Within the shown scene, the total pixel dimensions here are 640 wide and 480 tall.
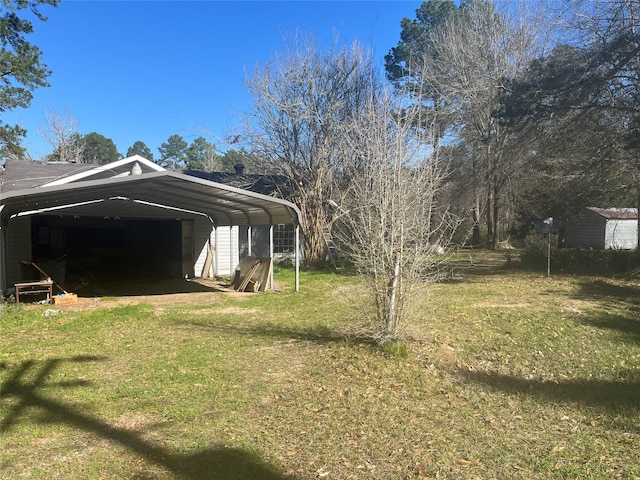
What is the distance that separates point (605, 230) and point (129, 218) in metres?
25.6

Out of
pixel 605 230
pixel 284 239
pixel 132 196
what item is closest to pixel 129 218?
pixel 132 196

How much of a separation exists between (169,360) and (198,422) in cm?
195

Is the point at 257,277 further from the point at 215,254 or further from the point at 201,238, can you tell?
the point at 201,238

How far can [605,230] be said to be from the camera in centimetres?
2598

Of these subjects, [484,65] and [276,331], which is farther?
[484,65]

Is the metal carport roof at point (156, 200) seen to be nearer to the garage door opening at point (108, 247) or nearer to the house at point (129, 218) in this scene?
the house at point (129, 218)

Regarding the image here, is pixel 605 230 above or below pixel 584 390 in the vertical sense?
above

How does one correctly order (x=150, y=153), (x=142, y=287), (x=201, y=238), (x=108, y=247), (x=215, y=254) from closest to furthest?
(x=142, y=287) → (x=201, y=238) → (x=215, y=254) → (x=108, y=247) → (x=150, y=153)

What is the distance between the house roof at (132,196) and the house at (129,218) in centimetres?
2

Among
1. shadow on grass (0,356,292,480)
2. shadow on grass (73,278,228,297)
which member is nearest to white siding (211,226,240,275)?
shadow on grass (73,278,228,297)

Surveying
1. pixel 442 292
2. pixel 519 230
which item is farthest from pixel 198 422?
pixel 519 230

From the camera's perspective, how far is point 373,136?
18.3 ft

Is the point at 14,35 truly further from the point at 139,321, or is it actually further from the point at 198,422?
the point at 198,422

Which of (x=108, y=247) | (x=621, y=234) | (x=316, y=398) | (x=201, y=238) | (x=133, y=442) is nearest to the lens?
(x=133, y=442)
